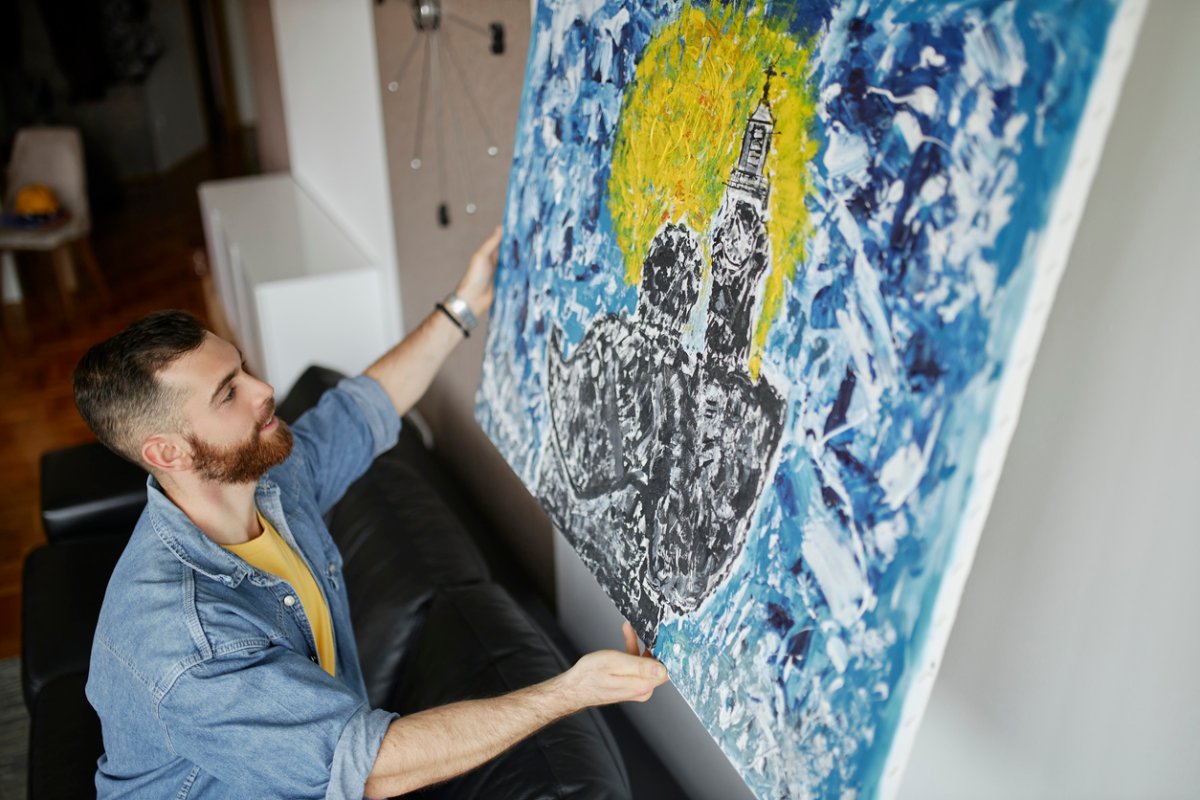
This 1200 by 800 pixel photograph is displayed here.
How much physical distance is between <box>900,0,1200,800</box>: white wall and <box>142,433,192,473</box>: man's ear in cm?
93

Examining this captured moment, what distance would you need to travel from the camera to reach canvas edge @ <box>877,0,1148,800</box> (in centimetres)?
56

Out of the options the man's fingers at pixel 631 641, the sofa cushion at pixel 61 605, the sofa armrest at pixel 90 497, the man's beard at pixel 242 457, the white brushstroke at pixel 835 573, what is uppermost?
the white brushstroke at pixel 835 573

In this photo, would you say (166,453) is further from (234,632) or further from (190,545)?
(234,632)

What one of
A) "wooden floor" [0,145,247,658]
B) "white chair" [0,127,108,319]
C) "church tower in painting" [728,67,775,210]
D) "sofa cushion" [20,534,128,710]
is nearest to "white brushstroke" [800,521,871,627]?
"church tower in painting" [728,67,775,210]

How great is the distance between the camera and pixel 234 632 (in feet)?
3.56

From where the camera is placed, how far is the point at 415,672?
1.68 m

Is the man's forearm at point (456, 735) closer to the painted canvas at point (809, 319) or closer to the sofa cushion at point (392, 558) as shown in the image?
the painted canvas at point (809, 319)

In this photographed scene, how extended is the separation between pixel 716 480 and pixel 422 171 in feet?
5.81

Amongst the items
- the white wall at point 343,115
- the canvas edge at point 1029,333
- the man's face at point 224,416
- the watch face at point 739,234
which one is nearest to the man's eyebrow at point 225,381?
the man's face at point 224,416

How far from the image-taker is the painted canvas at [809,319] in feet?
1.98

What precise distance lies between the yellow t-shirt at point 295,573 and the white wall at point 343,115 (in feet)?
5.34

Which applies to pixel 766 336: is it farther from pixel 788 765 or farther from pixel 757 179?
pixel 788 765

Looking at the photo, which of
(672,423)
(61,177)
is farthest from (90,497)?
(61,177)

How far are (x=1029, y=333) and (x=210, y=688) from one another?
906 millimetres
